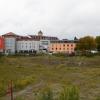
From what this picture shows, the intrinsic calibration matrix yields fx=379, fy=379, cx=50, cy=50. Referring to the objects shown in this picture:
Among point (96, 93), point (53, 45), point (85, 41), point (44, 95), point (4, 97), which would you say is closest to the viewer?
point (44, 95)

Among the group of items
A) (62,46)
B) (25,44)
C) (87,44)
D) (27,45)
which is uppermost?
(25,44)

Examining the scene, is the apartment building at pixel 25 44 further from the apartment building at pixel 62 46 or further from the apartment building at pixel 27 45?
the apartment building at pixel 62 46

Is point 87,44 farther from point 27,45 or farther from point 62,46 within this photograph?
point 62,46

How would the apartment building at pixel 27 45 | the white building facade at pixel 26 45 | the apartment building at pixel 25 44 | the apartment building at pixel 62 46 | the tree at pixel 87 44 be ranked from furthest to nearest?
the apartment building at pixel 62 46 → the apartment building at pixel 27 45 → the white building facade at pixel 26 45 → the apartment building at pixel 25 44 → the tree at pixel 87 44

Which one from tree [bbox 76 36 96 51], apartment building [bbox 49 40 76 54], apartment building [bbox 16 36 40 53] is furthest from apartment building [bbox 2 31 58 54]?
tree [bbox 76 36 96 51]

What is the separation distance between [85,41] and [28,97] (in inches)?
3574

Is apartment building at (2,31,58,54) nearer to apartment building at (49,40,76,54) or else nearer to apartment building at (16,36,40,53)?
apartment building at (16,36,40,53)

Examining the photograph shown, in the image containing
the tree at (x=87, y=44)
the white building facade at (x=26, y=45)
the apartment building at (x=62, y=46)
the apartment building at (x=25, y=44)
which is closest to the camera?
the tree at (x=87, y=44)

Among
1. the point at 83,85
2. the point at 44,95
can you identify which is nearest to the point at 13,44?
the point at 83,85

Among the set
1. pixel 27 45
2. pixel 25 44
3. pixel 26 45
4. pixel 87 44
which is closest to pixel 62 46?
pixel 27 45

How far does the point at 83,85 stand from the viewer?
27.2 metres

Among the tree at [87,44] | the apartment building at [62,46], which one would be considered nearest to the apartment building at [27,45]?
the apartment building at [62,46]

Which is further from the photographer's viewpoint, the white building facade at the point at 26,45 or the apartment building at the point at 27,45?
the apartment building at the point at 27,45

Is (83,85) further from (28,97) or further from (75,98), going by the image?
(75,98)
